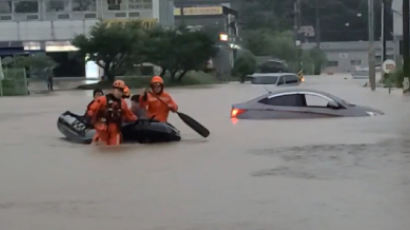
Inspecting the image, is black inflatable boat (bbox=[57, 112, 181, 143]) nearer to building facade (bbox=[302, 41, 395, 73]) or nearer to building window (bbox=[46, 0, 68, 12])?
building window (bbox=[46, 0, 68, 12])

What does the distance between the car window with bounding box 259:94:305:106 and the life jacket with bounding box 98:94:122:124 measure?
7015mm

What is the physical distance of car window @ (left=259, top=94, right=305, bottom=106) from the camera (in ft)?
79.2

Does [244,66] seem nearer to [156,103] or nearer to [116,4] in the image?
[116,4]

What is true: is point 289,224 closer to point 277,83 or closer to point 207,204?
point 207,204

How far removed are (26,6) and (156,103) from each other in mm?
61692

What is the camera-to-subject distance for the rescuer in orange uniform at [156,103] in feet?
64.3

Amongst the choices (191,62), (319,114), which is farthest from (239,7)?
(319,114)

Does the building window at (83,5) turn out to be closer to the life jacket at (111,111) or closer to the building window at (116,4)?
the building window at (116,4)

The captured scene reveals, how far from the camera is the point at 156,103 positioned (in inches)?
776

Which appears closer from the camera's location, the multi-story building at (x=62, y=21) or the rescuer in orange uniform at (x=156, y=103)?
the rescuer in orange uniform at (x=156, y=103)

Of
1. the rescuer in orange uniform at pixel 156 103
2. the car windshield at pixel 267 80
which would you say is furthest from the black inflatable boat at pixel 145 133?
the car windshield at pixel 267 80

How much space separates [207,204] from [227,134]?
10204mm

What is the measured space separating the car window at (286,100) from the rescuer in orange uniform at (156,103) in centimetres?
514

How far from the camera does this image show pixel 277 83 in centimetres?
4288
